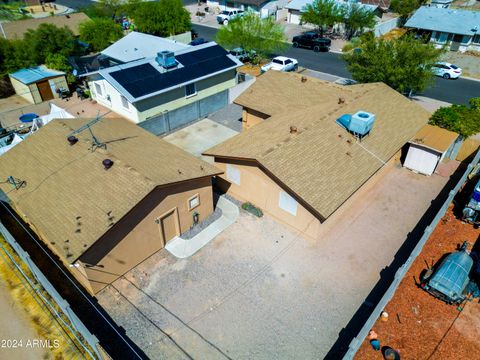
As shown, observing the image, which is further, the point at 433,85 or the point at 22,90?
the point at 22,90

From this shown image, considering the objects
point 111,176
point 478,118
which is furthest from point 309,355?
point 478,118

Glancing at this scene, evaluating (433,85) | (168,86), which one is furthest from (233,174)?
(433,85)

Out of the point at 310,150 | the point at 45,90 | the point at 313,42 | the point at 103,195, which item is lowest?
the point at 45,90

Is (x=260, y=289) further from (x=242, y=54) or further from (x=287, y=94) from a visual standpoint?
(x=242, y=54)

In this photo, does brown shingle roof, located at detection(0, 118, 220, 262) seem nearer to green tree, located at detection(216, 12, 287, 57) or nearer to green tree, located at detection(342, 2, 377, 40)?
green tree, located at detection(216, 12, 287, 57)

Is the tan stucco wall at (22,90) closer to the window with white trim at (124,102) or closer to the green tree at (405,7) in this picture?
the window with white trim at (124,102)

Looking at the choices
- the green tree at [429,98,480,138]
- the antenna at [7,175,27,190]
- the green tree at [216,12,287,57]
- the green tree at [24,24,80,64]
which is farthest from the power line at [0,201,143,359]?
the green tree at [216,12,287,57]
